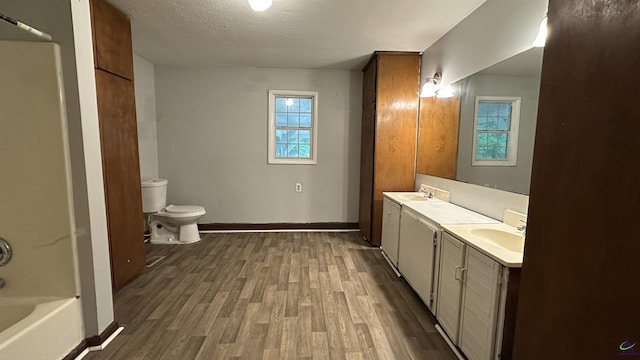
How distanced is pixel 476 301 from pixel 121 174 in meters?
2.82

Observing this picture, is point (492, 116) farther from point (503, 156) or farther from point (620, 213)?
point (620, 213)

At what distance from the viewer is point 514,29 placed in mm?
1871

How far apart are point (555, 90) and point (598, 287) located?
1.80ft

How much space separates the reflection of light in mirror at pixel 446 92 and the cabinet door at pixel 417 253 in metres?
1.23

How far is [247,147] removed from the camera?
400 centimetres

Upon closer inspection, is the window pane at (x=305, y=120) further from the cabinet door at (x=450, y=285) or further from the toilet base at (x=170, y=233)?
the cabinet door at (x=450, y=285)

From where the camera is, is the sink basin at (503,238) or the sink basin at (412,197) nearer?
the sink basin at (503,238)

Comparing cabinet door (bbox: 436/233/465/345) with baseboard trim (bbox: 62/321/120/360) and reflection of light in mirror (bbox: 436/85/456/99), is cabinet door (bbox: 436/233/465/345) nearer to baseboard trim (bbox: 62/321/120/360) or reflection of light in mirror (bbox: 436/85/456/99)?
reflection of light in mirror (bbox: 436/85/456/99)

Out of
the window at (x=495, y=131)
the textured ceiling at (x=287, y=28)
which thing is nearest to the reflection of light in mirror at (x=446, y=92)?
the window at (x=495, y=131)

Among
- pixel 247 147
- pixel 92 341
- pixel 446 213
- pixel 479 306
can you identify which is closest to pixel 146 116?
pixel 247 147

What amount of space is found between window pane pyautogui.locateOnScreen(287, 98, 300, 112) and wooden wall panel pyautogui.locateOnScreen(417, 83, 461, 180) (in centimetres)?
174

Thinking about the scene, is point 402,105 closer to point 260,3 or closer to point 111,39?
point 260,3

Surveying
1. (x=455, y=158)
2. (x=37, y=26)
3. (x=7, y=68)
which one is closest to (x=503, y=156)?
(x=455, y=158)

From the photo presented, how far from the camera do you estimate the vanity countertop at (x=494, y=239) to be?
135 centimetres
